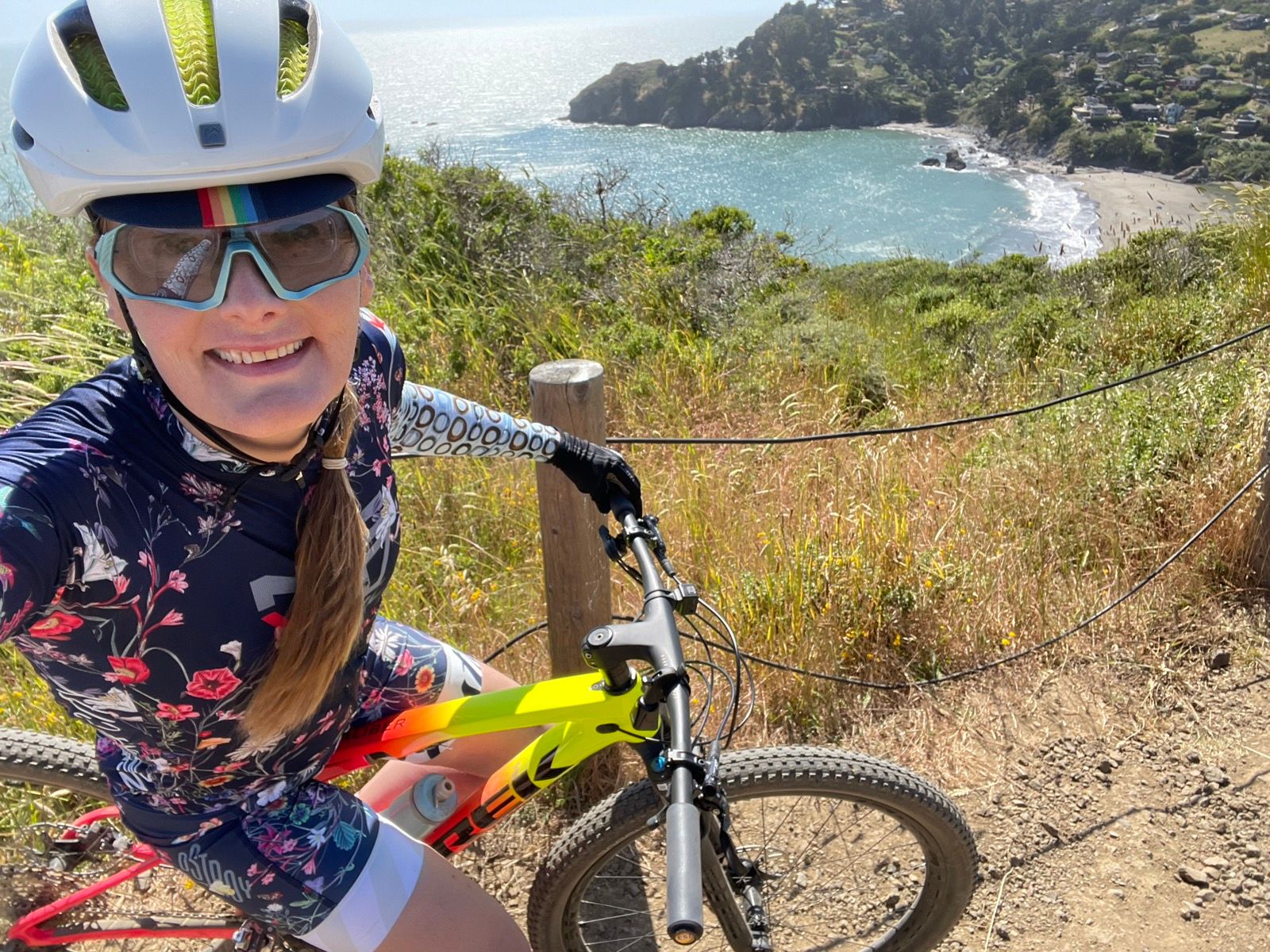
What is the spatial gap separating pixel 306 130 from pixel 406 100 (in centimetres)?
3618

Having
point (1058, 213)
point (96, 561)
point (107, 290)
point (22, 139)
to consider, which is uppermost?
point (22, 139)

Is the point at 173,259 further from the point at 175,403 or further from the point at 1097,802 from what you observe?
the point at 1097,802

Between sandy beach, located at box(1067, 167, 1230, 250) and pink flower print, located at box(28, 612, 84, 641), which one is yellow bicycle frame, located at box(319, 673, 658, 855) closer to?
pink flower print, located at box(28, 612, 84, 641)

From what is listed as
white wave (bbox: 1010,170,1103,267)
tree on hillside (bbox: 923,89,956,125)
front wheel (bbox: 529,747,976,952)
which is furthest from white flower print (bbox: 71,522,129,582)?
tree on hillside (bbox: 923,89,956,125)

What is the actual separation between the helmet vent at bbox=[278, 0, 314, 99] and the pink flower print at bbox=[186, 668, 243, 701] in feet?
2.85

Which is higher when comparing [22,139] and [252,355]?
[22,139]

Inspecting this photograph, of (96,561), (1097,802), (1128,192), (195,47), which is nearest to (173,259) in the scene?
(195,47)

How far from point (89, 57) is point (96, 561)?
0.71 metres

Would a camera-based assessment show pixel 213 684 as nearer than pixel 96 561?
No

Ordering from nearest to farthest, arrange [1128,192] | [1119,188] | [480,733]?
[480,733] < [1128,192] < [1119,188]

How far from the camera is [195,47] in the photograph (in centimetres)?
128

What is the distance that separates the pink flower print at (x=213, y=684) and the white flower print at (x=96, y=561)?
0.73 feet

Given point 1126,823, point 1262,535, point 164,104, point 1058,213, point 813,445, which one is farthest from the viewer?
point 1058,213

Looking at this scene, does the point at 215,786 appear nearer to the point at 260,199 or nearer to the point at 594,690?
the point at 594,690
